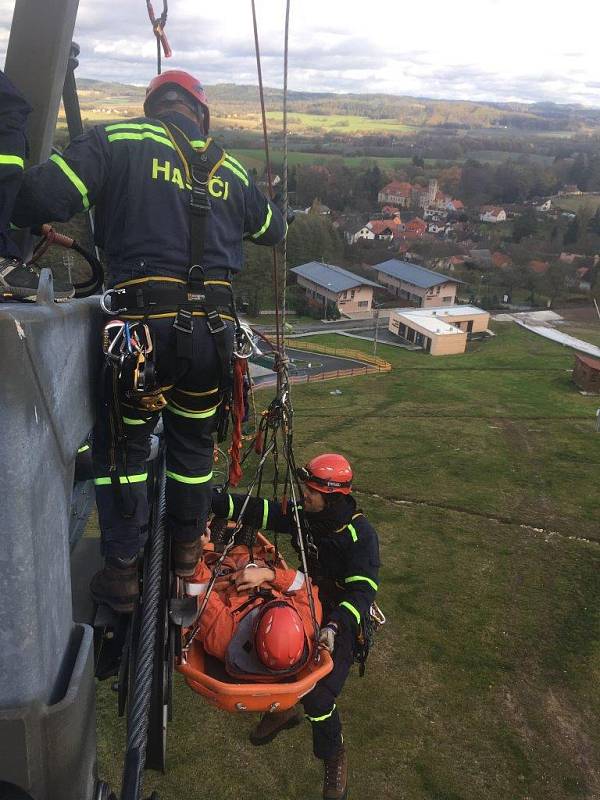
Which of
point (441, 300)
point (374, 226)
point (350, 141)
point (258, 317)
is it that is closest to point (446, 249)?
point (374, 226)

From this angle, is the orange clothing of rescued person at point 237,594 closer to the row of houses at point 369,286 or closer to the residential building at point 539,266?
the row of houses at point 369,286

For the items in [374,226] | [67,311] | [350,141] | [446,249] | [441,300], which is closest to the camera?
[67,311]

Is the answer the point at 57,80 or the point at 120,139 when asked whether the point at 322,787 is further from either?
the point at 57,80

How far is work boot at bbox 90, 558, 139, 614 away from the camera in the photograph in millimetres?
2971

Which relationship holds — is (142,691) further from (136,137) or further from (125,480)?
(136,137)

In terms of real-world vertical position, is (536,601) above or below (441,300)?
above

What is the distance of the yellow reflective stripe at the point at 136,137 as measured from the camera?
259cm

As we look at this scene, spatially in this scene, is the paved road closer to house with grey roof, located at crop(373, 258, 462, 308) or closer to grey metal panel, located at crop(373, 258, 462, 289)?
house with grey roof, located at crop(373, 258, 462, 308)

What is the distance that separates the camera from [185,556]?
11.6ft

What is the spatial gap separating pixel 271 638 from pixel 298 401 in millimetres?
22218

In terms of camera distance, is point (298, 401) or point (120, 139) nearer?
point (120, 139)

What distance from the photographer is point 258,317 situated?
47.1 m

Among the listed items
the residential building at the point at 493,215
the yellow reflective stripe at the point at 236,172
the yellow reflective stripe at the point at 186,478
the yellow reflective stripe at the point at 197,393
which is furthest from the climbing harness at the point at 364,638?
the residential building at the point at 493,215

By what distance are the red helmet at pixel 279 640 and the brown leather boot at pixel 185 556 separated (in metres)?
0.51
